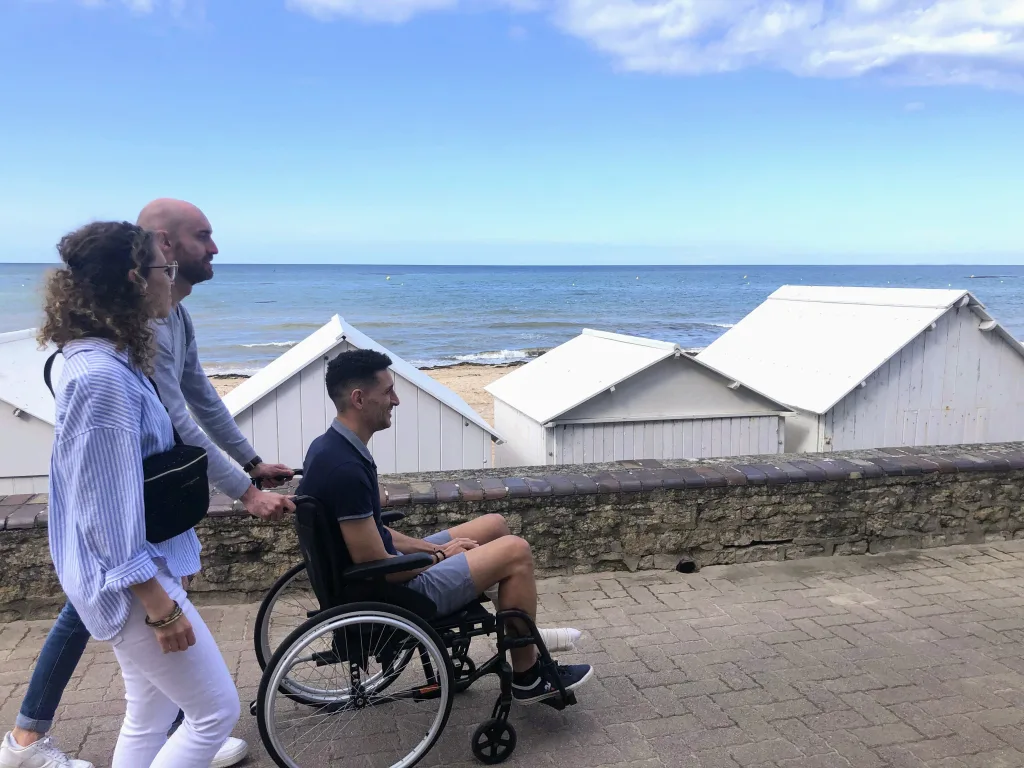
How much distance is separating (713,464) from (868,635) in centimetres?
142

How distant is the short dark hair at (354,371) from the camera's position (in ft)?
9.37

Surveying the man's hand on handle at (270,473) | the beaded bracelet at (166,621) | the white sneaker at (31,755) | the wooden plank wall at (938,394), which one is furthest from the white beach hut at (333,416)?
the beaded bracelet at (166,621)

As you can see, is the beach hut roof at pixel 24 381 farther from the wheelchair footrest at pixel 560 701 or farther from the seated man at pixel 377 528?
the wheelchair footrest at pixel 560 701

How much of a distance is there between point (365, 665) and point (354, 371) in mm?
993

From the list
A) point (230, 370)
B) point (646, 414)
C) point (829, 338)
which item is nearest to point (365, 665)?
point (646, 414)

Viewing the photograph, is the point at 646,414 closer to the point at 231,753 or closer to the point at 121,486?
the point at 231,753

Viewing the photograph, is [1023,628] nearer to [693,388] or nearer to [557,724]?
[557,724]

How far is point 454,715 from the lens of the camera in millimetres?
3188

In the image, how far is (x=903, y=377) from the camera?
8.45 m

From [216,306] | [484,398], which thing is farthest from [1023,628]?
[216,306]

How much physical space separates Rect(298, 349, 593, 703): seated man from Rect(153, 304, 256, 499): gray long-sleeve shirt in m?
0.29

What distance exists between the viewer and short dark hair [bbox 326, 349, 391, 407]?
286cm

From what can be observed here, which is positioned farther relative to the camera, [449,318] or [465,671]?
[449,318]

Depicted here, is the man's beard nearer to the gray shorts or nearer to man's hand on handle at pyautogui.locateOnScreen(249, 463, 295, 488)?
man's hand on handle at pyautogui.locateOnScreen(249, 463, 295, 488)
